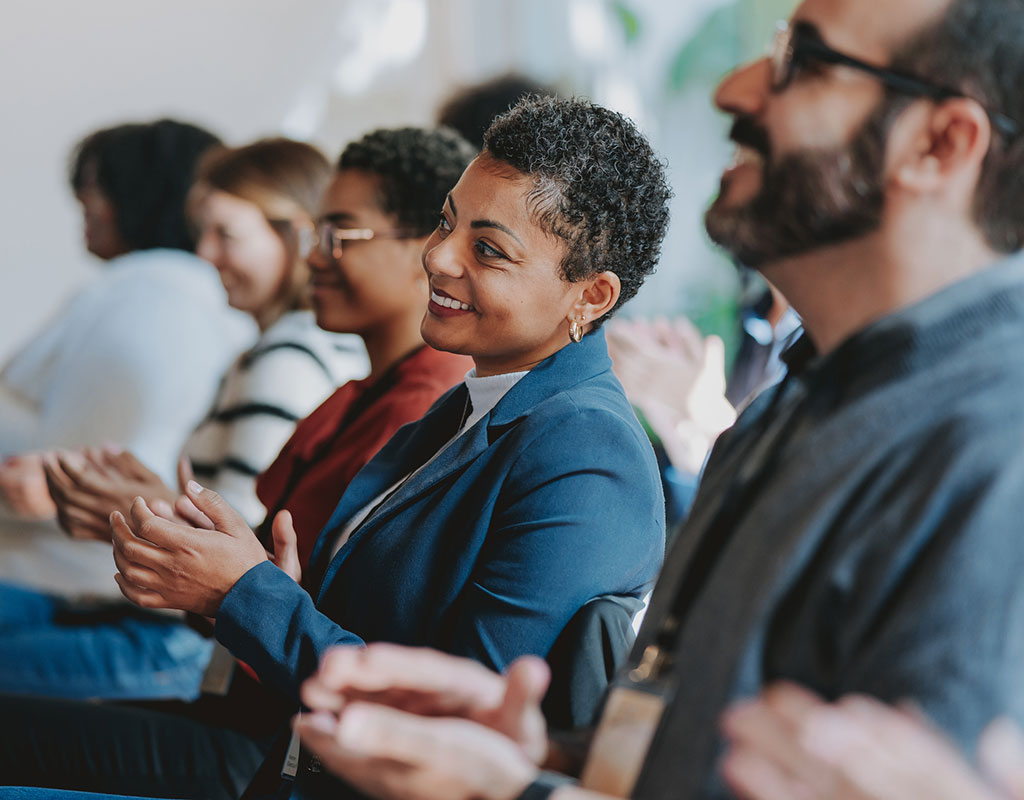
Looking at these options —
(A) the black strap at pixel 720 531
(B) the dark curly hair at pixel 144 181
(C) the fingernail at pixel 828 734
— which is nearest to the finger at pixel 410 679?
(A) the black strap at pixel 720 531

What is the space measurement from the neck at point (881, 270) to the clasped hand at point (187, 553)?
0.67 m

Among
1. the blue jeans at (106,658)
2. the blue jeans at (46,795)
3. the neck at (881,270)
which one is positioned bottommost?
the blue jeans at (106,658)

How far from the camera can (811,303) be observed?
0.82 m

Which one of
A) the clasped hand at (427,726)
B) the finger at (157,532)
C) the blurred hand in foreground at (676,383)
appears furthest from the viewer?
the blurred hand in foreground at (676,383)

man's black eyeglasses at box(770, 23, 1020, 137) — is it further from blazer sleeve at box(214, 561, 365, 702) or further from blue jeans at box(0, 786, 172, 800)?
blue jeans at box(0, 786, 172, 800)

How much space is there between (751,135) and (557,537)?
1.55ft

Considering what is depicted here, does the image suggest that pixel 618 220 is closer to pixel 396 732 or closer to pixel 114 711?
pixel 396 732

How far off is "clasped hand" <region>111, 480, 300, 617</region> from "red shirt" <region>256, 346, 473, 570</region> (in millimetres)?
307

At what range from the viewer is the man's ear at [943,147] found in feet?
2.42

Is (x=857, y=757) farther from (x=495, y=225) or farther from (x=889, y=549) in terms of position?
(x=495, y=225)

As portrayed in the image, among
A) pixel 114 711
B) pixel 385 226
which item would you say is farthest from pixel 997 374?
pixel 114 711

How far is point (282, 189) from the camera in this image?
7.80 ft

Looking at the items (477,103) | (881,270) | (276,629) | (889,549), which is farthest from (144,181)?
(889,549)

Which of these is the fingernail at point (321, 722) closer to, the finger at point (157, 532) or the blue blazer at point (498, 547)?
the blue blazer at point (498, 547)
